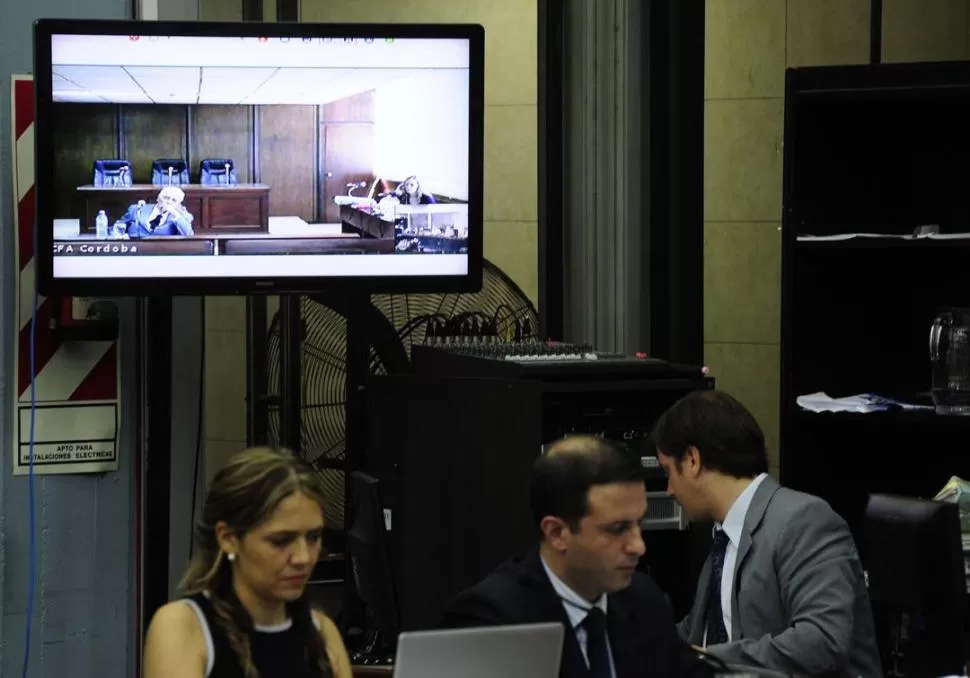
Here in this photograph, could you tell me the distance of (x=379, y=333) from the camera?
4.10m

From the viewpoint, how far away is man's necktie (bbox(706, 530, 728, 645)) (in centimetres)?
293

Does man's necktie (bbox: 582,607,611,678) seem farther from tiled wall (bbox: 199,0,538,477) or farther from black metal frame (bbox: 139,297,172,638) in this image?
tiled wall (bbox: 199,0,538,477)

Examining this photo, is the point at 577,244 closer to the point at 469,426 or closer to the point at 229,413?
the point at 229,413

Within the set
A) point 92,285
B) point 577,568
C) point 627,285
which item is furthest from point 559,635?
point 627,285

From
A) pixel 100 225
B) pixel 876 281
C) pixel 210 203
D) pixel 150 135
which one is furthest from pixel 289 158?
pixel 876 281

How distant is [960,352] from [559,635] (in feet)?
10.3

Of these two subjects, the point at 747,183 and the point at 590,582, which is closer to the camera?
the point at 590,582

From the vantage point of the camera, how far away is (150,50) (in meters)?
3.39

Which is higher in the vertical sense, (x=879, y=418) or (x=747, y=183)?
(x=747, y=183)

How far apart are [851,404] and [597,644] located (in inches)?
94.4

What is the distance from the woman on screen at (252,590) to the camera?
211 centimetres

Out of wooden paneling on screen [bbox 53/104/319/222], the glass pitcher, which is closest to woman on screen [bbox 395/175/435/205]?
wooden paneling on screen [bbox 53/104/319/222]

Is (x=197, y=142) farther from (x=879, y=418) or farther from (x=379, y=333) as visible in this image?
(x=879, y=418)

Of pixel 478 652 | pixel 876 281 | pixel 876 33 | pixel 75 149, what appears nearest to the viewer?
pixel 478 652
